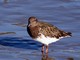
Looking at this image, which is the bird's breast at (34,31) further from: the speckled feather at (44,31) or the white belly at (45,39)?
the white belly at (45,39)

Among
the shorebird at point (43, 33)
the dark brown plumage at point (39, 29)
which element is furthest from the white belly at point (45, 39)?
the dark brown plumage at point (39, 29)

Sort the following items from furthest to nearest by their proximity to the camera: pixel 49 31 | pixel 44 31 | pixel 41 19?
pixel 41 19 → pixel 49 31 → pixel 44 31

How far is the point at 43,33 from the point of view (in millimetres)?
12695

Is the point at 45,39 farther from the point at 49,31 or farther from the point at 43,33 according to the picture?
the point at 49,31

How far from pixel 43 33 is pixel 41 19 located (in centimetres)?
345

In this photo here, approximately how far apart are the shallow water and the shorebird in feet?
1.05

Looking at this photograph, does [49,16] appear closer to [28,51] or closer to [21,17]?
[21,17]

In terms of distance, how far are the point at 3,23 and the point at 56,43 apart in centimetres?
260

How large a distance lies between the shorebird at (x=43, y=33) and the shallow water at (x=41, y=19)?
0.32 metres

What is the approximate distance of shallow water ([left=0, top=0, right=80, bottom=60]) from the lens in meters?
12.7

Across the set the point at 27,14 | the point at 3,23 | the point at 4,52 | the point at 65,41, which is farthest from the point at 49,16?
the point at 4,52

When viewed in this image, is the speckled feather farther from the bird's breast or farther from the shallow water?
the shallow water

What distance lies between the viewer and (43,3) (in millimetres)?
18438

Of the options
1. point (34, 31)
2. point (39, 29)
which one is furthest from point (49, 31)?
point (34, 31)
